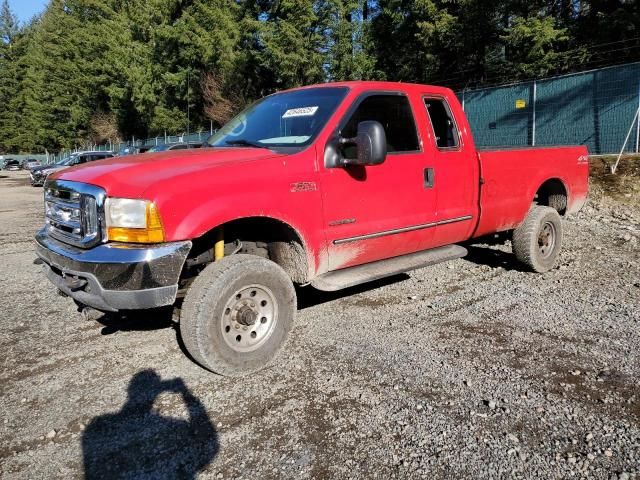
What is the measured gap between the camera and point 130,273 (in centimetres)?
308

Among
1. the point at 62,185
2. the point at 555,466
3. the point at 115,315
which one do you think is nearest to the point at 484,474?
the point at 555,466

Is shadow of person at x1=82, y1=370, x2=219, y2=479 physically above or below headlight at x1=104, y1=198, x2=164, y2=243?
below

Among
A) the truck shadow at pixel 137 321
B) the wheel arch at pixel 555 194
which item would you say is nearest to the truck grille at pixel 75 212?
the truck shadow at pixel 137 321

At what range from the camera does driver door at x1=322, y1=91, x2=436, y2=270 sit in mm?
4000

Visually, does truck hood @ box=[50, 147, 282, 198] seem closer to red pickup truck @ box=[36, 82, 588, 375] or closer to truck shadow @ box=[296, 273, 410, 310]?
red pickup truck @ box=[36, 82, 588, 375]

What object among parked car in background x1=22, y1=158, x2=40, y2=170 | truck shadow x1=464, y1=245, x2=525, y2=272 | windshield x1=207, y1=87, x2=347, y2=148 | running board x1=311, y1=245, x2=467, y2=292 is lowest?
truck shadow x1=464, y1=245, x2=525, y2=272

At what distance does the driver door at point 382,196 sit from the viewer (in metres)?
4.00

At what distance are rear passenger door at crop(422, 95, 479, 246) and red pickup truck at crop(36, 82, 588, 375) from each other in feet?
0.05

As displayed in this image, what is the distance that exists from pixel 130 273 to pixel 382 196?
2164 millimetres

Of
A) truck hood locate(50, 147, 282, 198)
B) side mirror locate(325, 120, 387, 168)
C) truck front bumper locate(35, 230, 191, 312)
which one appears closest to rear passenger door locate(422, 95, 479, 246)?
side mirror locate(325, 120, 387, 168)

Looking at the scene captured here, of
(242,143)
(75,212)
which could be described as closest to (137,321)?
(75,212)

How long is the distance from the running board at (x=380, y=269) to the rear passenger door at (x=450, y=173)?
0.16 m

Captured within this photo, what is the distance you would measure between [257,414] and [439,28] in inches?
945

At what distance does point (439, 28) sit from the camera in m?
23.5
